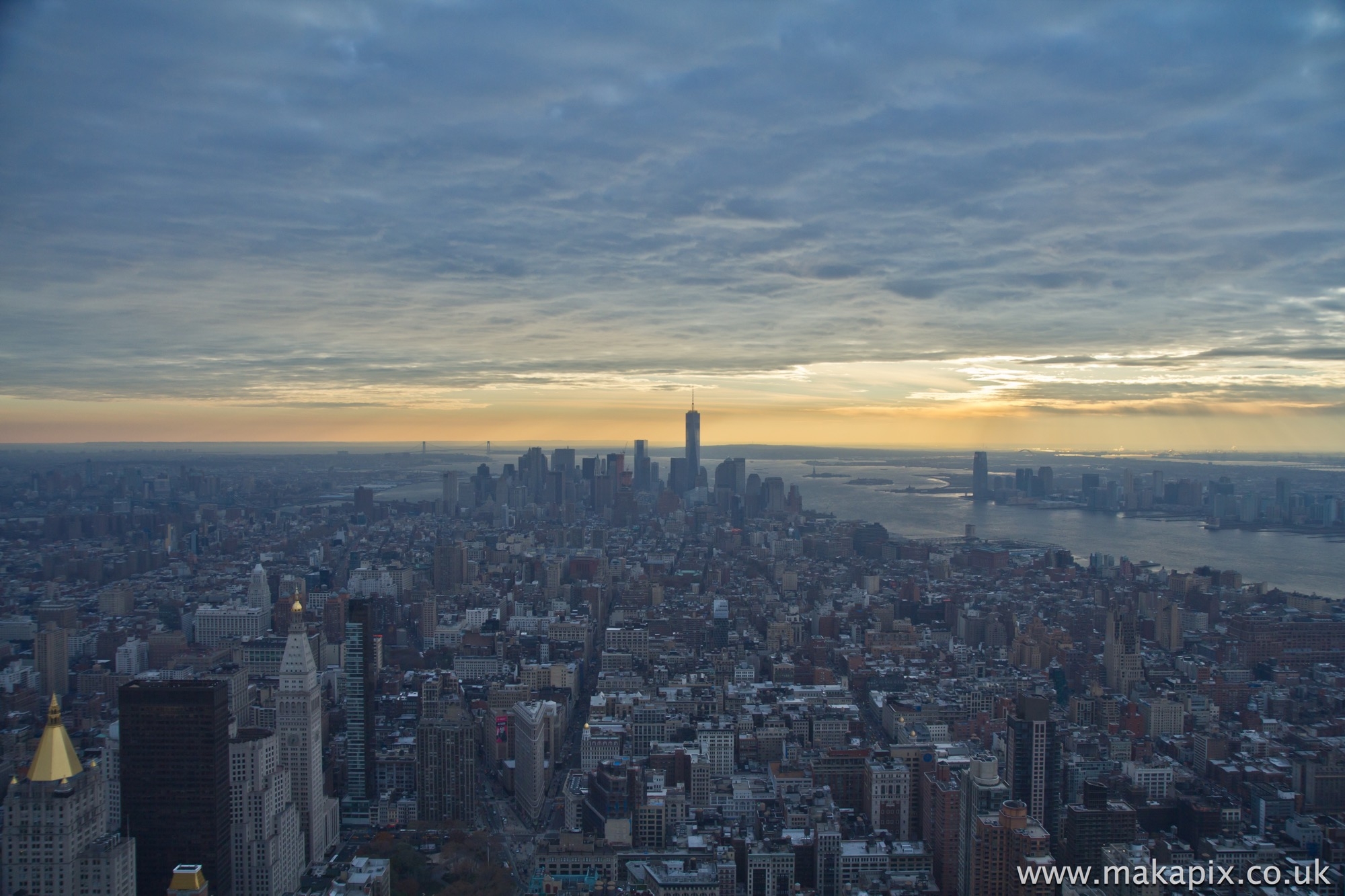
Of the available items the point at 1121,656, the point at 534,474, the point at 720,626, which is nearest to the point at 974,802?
the point at 1121,656

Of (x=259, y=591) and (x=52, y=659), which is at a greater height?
(x=259, y=591)

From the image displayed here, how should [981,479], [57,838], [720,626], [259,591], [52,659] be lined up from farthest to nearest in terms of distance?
[981,479] < [720,626] < [259,591] < [52,659] < [57,838]

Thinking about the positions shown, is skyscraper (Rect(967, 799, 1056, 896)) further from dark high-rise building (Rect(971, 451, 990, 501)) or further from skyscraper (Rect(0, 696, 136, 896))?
dark high-rise building (Rect(971, 451, 990, 501))

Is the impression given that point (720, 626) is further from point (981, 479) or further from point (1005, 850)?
point (981, 479)

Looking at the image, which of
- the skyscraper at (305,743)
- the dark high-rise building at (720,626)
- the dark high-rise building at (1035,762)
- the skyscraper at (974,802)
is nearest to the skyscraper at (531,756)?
the skyscraper at (305,743)

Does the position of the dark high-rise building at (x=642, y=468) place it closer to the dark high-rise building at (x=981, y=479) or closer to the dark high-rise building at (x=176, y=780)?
the dark high-rise building at (x=981, y=479)

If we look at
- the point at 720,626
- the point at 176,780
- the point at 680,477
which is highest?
the point at 680,477

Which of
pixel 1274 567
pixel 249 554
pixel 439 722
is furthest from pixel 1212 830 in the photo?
pixel 249 554
